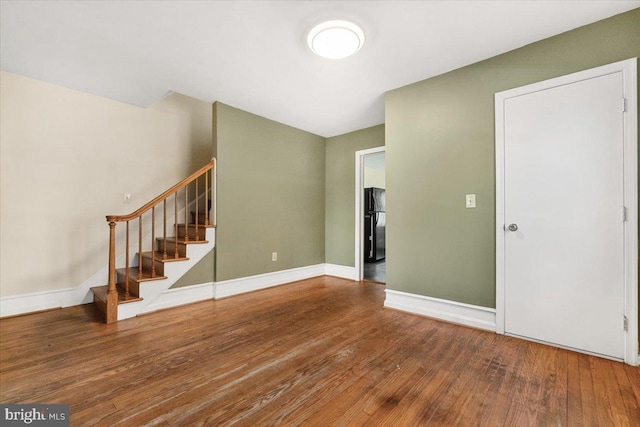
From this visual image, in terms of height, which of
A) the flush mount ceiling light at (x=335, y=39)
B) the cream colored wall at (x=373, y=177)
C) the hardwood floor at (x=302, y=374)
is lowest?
the hardwood floor at (x=302, y=374)

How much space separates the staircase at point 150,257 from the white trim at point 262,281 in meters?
0.51

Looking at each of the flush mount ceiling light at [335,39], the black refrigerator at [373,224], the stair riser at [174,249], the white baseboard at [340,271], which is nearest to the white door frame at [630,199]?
the flush mount ceiling light at [335,39]

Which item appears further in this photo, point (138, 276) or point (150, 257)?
point (150, 257)

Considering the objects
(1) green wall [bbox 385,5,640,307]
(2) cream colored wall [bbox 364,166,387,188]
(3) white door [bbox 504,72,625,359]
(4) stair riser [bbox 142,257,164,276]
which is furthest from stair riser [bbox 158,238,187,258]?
(2) cream colored wall [bbox 364,166,387,188]

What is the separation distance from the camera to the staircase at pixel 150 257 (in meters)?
2.47

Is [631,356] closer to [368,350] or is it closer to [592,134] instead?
[592,134]

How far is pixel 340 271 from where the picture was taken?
4.46 metres

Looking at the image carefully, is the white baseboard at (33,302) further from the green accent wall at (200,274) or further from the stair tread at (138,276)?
the green accent wall at (200,274)

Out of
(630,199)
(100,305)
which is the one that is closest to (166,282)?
(100,305)

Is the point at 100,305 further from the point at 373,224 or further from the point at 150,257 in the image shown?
the point at 373,224

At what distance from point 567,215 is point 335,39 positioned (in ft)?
7.10

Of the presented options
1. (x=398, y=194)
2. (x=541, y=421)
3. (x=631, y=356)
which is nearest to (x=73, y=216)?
(x=398, y=194)

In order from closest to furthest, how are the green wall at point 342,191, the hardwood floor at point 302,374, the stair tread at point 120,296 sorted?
the hardwood floor at point 302,374
the stair tread at point 120,296
the green wall at point 342,191

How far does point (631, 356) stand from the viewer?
5.66 ft
